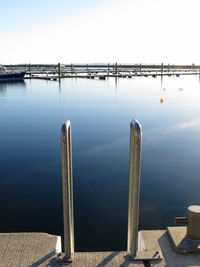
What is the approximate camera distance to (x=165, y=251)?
251 inches

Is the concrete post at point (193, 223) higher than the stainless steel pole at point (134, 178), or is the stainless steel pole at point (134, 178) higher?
the stainless steel pole at point (134, 178)

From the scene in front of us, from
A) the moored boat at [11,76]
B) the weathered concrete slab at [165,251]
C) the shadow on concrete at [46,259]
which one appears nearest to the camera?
the shadow on concrete at [46,259]

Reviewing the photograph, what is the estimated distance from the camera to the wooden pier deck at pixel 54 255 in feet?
19.0

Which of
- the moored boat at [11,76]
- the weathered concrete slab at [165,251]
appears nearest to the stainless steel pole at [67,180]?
the weathered concrete slab at [165,251]

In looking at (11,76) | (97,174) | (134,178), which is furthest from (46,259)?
(11,76)

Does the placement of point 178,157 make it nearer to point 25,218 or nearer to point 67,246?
point 25,218

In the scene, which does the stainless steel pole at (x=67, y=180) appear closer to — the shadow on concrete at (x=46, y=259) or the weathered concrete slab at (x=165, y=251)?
the shadow on concrete at (x=46, y=259)

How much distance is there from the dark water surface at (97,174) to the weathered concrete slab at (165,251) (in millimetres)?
2719

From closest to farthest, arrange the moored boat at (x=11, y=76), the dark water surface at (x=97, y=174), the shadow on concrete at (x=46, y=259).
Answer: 1. the shadow on concrete at (x=46, y=259)
2. the dark water surface at (x=97, y=174)
3. the moored boat at (x=11, y=76)

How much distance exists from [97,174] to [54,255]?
1037 centimetres

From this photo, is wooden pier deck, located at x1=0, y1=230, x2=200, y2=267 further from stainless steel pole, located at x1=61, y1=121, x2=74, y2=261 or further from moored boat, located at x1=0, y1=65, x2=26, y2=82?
moored boat, located at x1=0, y1=65, x2=26, y2=82

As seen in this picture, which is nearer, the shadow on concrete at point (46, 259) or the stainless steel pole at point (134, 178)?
the stainless steel pole at point (134, 178)

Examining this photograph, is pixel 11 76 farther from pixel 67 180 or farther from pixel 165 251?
pixel 165 251

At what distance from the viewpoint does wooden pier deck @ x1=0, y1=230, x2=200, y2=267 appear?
5781 mm
